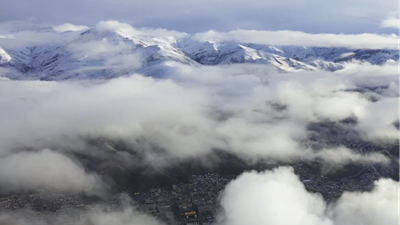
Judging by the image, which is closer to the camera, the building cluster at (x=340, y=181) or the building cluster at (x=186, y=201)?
the building cluster at (x=186, y=201)

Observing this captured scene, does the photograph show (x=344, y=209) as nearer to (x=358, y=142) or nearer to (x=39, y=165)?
(x=358, y=142)

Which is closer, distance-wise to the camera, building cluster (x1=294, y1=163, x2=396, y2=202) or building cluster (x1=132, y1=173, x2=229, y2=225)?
building cluster (x1=132, y1=173, x2=229, y2=225)

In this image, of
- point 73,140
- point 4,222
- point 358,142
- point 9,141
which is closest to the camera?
point 4,222

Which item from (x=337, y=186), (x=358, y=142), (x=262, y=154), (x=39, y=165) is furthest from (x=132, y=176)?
(x=358, y=142)

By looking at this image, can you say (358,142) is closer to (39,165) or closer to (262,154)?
(262,154)

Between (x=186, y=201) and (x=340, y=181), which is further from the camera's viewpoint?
(x=340, y=181)

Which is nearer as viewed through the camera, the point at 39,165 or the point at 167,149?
the point at 39,165

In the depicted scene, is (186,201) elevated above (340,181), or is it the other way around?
(186,201)

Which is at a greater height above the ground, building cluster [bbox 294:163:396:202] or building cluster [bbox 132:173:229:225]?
building cluster [bbox 132:173:229:225]

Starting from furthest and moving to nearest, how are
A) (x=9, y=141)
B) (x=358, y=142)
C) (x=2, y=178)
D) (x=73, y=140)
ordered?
(x=358, y=142)
(x=73, y=140)
(x=9, y=141)
(x=2, y=178)

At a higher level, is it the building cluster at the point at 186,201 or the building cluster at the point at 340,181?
the building cluster at the point at 186,201
